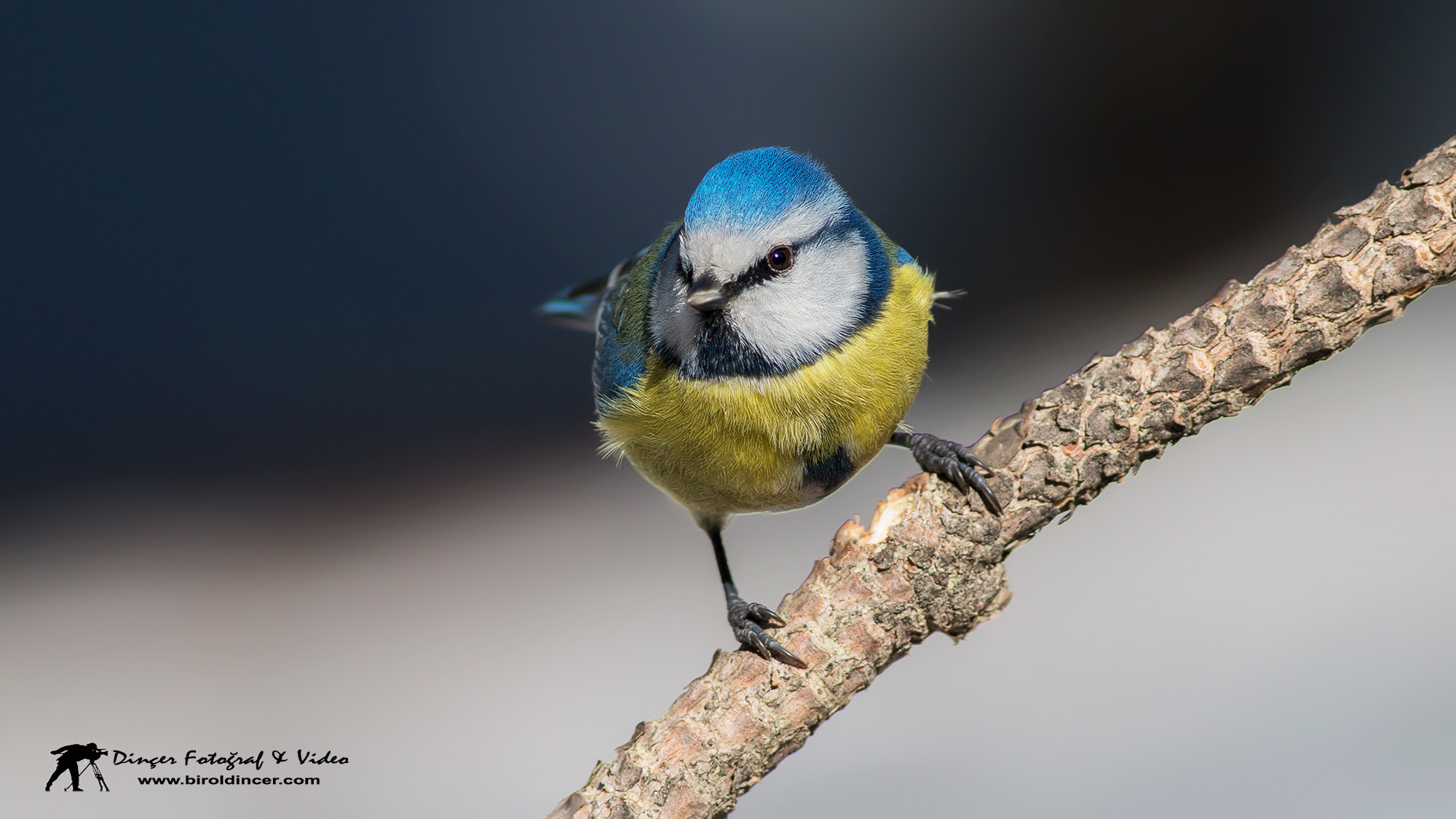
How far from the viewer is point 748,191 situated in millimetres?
1771

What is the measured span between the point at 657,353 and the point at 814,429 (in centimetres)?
32

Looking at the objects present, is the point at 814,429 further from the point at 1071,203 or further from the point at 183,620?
the point at 1071,203

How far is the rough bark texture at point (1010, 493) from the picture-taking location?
148cm

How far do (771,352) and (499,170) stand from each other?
2.90 m

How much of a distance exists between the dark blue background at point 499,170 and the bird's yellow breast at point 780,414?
7.34ft

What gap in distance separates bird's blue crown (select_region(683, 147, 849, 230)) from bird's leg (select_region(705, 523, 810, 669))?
0.64 m

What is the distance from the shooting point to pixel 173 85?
13.1 ft

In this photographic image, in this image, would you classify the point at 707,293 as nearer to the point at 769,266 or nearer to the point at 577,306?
the point at 769,266

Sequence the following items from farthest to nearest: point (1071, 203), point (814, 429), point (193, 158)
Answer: point (1071, 203) → point (193, 158) → point (814, 429)

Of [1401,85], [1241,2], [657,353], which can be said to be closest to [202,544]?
[657,353]

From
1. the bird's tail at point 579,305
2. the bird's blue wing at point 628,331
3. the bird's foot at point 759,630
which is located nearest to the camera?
the bird's foot at point 759,630

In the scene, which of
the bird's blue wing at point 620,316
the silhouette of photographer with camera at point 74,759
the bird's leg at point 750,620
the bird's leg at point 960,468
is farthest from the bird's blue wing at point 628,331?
the silhouette of photographer with camera at point 74,759

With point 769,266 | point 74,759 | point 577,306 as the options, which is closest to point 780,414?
point 769,266

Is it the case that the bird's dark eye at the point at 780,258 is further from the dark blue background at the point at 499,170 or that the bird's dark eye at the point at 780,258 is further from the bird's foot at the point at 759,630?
the dark blue background at the point at 499,170
